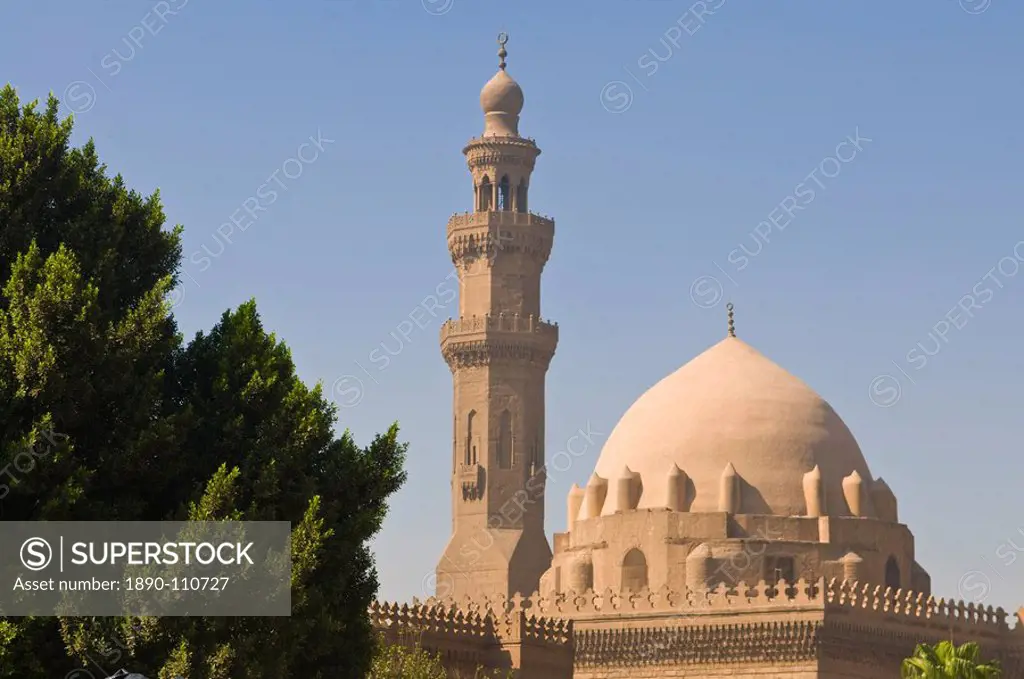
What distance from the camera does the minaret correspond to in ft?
168

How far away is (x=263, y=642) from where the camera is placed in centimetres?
2050

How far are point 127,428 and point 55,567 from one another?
5.49 ft

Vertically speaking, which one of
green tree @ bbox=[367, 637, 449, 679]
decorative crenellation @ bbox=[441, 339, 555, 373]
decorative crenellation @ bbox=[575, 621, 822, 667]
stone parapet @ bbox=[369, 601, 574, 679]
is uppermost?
decorative crenellation @ bbox=[441, 339, 555, 373]

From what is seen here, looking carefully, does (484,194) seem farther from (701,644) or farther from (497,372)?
(701,644)

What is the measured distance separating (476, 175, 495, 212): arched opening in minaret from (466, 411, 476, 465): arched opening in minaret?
5.36m

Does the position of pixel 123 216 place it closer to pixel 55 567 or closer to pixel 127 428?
pixel 127 428

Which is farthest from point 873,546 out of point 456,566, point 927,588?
point 456,566

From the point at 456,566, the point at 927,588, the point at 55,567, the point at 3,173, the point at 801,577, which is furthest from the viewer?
the point at 456,566

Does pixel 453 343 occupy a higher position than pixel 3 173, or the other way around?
pixel 453 343

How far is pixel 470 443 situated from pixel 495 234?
211 inches

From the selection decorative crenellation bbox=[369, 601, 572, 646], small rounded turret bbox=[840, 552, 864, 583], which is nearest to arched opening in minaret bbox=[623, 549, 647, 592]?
small rounded turret bbox=[840, 552, 864, 583]

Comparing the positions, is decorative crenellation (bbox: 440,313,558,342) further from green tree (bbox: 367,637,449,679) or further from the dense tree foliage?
the dense tree foliage

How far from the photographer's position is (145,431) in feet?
67.0

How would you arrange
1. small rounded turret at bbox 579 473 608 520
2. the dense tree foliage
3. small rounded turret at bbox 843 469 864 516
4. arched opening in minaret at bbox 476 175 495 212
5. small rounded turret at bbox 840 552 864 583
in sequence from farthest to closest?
1. arched opening in minaret at bbox 476 175 495 212
2. small rounded turret at bbox 579 473 608 520
3. small rounded turret at bbox 843 469 864 516
4. small rounded turret at bbox 840 552 864 583
5. the dense tree foliage
